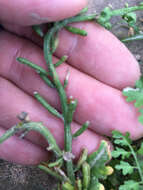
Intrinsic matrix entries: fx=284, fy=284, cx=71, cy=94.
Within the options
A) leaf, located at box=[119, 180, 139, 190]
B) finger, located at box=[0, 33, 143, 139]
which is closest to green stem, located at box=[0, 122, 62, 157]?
finger, located at box=[0, 33, 143, 139]

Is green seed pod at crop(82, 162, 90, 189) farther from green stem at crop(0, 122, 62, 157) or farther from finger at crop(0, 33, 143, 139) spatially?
finger at crop(0, 33, 143, 139)

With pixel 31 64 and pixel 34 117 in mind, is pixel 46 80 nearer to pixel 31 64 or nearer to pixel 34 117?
pixel 31 64

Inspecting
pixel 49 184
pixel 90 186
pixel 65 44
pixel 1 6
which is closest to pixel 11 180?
pixel 49 184

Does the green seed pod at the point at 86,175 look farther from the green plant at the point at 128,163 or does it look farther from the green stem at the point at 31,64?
the green stem at the point at 31,64

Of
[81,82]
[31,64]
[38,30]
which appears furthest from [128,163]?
[38,30]

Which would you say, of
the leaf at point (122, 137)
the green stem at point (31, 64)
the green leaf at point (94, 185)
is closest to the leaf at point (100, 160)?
the green leaf at point (94, 185)

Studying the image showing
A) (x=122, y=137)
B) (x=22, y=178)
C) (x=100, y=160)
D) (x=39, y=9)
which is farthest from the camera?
(x=22, y=178)
